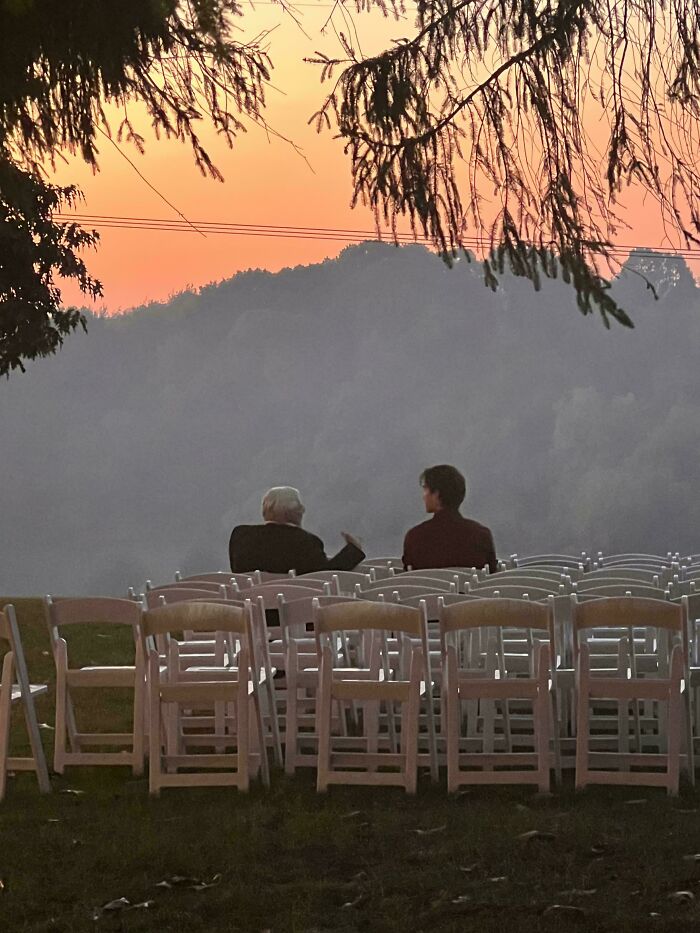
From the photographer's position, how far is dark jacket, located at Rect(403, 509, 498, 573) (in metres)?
9.65

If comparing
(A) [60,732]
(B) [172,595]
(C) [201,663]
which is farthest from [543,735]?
(C) [201,663]

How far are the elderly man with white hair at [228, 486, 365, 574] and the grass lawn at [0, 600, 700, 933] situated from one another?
272cm

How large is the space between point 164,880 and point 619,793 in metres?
2.35

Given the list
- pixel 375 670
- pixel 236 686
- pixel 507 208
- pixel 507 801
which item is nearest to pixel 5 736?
pixel 236 686

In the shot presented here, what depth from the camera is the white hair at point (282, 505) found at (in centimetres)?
934

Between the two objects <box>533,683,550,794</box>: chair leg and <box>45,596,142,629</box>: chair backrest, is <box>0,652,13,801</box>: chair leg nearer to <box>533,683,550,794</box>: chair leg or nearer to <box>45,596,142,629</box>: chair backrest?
<box>45,596,142,629</box>: chair backrest

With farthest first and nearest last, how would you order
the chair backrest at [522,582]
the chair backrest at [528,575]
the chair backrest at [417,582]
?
1. the chair backrest at [417,582]
2. the chair backrest at [528,575]
3. the chair backrest at [522,582]

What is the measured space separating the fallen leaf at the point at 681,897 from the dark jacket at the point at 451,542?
493 centimetres

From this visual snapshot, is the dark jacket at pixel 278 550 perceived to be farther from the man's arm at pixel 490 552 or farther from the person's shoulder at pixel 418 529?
the man's arm at pixel 490 552

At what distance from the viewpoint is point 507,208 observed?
5.77 metres

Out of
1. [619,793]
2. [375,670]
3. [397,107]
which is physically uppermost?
[397,107]

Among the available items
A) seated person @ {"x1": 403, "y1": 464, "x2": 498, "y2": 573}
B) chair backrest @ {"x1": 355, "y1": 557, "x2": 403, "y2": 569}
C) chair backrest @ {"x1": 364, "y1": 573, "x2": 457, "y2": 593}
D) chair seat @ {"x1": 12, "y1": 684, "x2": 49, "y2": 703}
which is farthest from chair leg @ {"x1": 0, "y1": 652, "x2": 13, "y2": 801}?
chair backrest @ {"x1": 355, "y1": 557, "x2": 403, "y2": 569}

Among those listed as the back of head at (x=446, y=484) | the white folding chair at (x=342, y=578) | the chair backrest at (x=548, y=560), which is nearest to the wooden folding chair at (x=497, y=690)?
the white folding chair at (x=342, y=578)

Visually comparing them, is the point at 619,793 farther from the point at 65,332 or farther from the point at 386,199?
the point at 65,332
